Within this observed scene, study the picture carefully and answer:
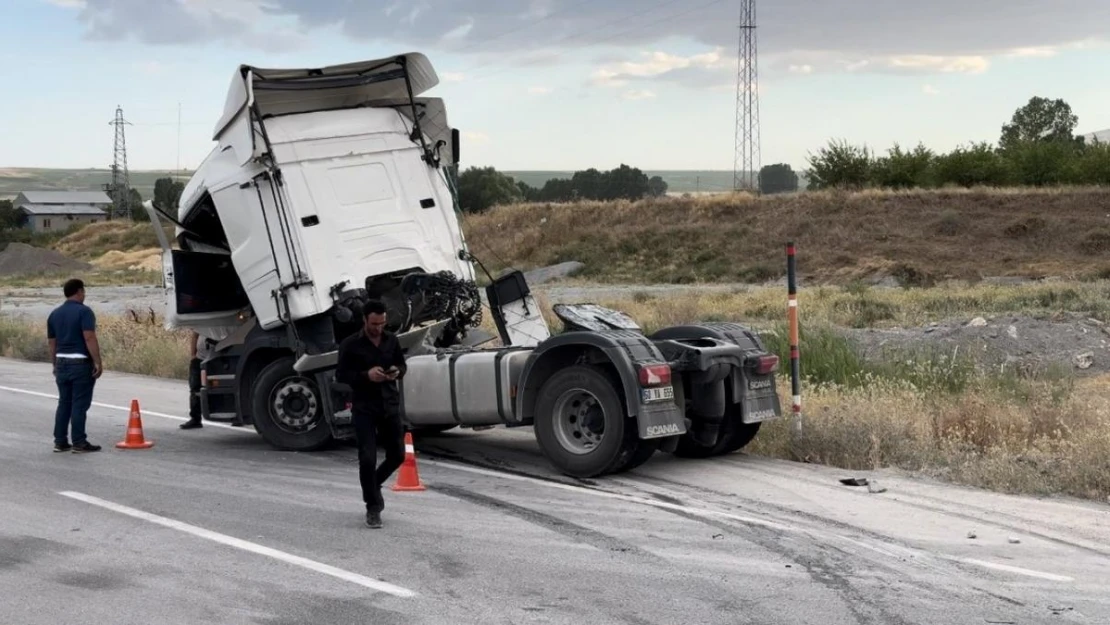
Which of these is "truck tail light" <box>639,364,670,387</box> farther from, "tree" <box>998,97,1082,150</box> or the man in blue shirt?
"tree" <box>998,97,1082,150</box>

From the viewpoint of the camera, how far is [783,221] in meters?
61.1

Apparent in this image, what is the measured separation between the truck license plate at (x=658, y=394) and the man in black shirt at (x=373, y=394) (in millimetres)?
2006

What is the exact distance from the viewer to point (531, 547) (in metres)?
8.30

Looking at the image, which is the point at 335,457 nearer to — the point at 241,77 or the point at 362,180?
the point at 362,180

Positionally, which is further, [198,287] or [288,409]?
[198,287]

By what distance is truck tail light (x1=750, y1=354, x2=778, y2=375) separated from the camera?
36.7 feet

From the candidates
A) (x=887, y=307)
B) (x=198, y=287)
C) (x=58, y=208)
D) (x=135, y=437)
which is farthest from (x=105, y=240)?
(x=198, y=287)

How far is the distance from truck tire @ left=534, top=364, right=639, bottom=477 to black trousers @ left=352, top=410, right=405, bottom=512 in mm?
1756

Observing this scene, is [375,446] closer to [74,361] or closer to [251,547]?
[251,547]

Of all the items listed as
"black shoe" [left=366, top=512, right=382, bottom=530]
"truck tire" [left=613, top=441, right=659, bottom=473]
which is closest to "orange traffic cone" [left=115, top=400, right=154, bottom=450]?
"black shoe" [left=366, top=512, right=382, bottom=530]

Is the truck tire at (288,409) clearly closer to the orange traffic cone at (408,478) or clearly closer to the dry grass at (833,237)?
the orange traffic cone at (408,478)

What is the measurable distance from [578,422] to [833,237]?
158ft

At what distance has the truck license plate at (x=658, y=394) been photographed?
1005 centimetres

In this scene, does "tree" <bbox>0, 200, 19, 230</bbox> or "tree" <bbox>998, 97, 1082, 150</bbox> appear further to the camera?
"tree" <bbox>0, 200, 19, 230</bbox>
